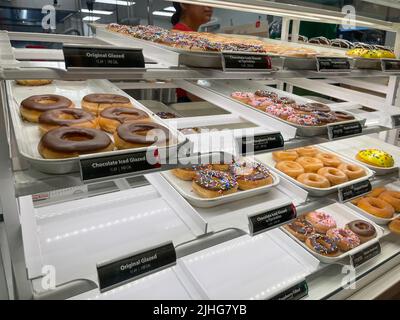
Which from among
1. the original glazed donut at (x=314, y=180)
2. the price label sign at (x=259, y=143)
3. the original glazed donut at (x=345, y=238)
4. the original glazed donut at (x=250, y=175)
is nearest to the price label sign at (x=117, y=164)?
the price label sign at (x=259, y=143)

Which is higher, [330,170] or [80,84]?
[80,84]

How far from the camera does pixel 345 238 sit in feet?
5.70

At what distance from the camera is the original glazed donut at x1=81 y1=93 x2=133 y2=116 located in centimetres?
Result: 126

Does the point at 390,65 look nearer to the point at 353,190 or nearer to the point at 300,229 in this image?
the point at 353,190

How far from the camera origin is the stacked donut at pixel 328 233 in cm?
167

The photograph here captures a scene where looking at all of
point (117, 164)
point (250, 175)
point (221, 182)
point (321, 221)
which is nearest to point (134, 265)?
point (117, 164)

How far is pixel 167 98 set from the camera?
2.50 m

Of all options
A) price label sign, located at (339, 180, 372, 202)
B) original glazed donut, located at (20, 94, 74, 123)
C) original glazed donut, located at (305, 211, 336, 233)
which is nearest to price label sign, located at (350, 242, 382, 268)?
original glazed donut, located at (305, 211, 336, 233)

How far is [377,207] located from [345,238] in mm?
519

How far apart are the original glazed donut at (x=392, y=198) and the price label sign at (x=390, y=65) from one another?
84cm

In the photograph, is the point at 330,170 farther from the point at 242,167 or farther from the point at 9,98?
the point at 9,98

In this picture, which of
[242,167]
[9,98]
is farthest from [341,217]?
[9,98]

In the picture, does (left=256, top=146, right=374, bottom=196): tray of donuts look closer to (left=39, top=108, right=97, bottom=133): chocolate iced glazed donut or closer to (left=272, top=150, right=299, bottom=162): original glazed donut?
(left=272, top=150, right=299, bottom=162): original glazed donut

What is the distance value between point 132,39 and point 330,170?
1227 mm
